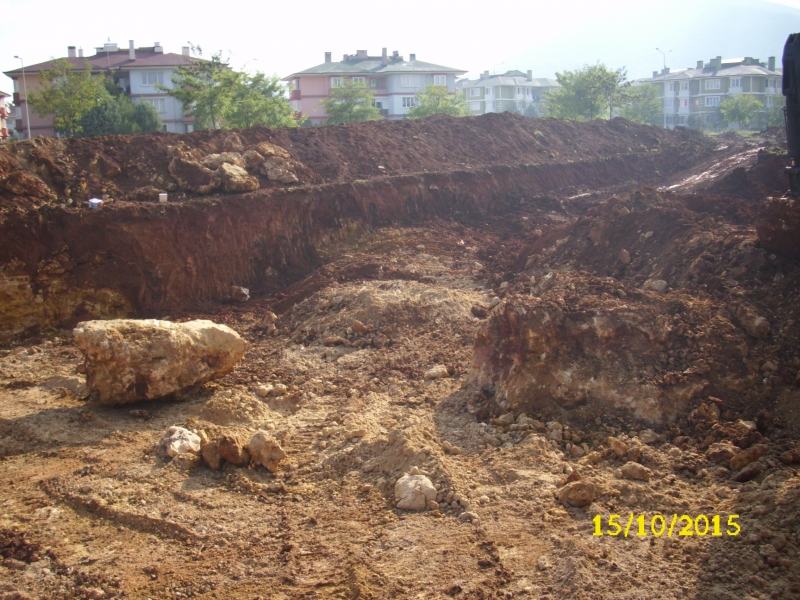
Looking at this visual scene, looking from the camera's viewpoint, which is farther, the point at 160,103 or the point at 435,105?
the point at 160,103

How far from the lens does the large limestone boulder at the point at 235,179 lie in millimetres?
16109

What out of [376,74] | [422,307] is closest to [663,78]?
[376,74]

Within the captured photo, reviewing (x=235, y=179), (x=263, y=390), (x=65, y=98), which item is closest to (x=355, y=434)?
(x=263, y=390)

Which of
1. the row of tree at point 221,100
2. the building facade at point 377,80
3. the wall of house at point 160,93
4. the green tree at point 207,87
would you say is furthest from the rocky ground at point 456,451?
the building facade at point 377,80

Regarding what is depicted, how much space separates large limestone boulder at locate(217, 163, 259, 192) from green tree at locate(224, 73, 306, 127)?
13.4 meters

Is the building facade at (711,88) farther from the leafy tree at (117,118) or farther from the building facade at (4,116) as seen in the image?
the building facade at (4,116)

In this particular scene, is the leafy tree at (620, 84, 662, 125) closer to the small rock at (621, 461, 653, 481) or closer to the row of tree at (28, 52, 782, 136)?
the row of tree at (28, 52, 782, 136)

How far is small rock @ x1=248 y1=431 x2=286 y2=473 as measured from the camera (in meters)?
7.43

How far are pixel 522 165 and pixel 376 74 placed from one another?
3717 cm

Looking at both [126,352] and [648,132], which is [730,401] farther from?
[648,132]

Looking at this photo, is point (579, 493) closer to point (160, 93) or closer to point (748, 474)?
point (748, 474)

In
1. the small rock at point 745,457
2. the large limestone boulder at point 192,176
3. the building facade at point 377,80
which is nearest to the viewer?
the small rock at point 745,457

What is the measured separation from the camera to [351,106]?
3928 centimetres
